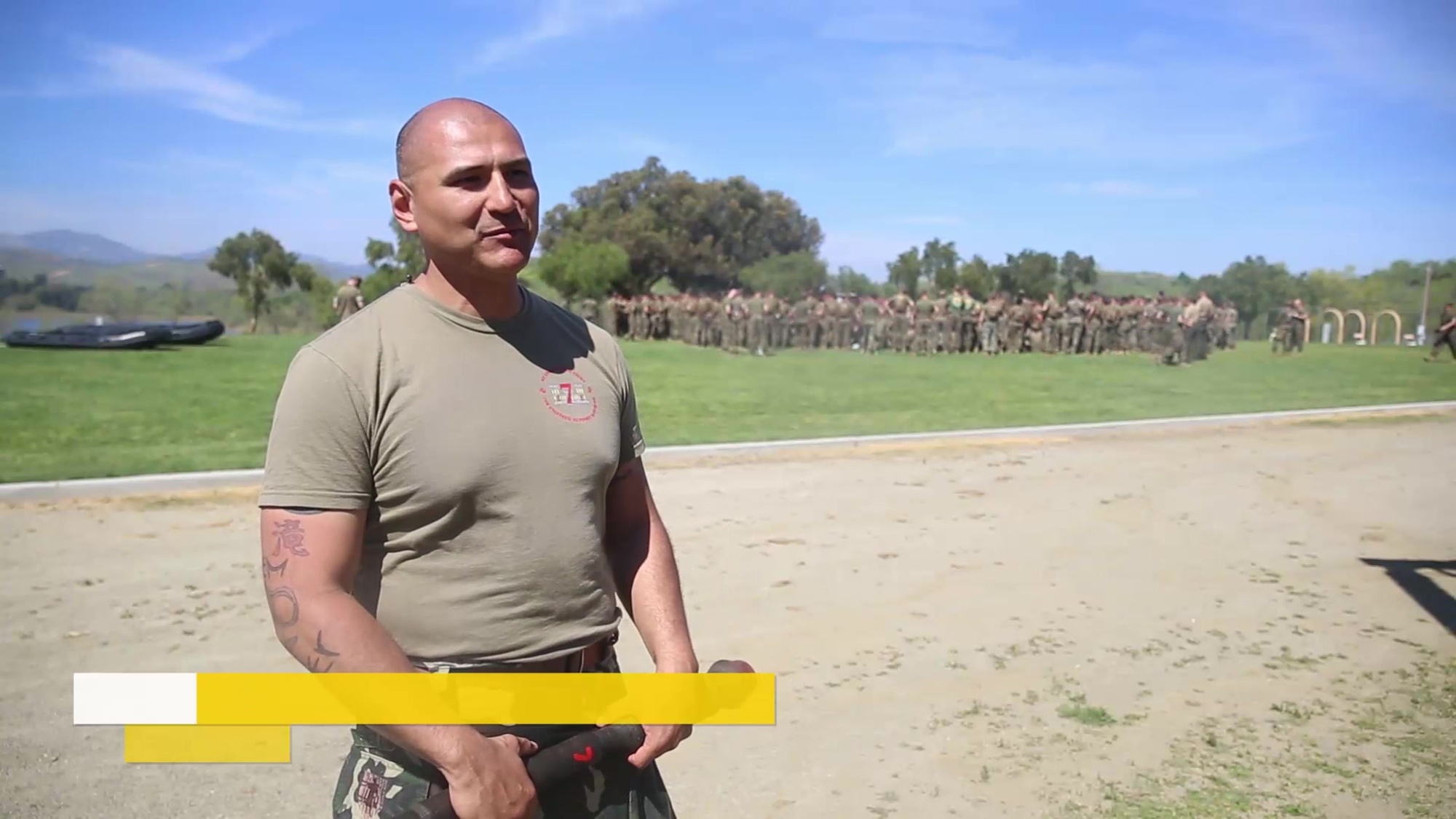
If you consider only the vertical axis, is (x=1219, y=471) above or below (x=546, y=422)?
below

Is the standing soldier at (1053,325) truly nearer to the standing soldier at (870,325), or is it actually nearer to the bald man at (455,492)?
the standing soldier at (870,325)

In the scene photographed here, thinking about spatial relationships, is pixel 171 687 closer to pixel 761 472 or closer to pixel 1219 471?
pixel 761 472

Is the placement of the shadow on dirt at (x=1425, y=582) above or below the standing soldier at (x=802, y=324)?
below

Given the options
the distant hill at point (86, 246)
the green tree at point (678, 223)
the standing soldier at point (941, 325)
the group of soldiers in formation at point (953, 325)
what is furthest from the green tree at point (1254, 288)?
the distant hill at point (86, 246)

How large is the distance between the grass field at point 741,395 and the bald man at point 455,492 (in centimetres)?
886

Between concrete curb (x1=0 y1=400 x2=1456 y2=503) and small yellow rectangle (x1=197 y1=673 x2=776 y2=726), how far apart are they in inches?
152

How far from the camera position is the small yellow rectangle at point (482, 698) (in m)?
1.73

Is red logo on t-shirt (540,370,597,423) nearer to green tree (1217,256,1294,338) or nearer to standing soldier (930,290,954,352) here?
standing soldier (930,290,954,352)

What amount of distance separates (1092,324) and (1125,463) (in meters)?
A: 24.4

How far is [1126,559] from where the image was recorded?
7.49 m

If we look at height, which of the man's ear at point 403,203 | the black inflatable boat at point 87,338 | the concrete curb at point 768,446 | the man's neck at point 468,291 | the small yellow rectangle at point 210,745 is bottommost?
the small yellow rectangle at point 210,745

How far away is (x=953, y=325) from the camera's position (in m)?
34.4

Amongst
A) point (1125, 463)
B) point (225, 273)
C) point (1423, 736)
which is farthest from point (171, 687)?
point (225, 273)

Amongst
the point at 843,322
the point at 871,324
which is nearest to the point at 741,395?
the point at 871,324
